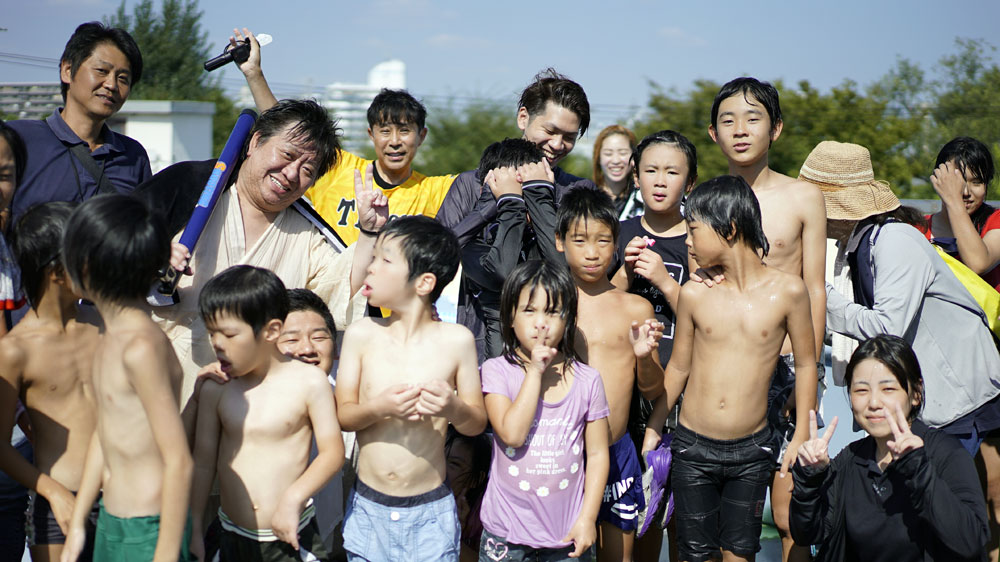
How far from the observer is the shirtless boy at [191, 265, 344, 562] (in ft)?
9.49

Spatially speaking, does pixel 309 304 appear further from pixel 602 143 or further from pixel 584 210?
pixel 602 143

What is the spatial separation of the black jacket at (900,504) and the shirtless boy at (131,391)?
2.11m

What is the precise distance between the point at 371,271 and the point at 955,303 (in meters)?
2.71

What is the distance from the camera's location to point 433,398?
9.12ft

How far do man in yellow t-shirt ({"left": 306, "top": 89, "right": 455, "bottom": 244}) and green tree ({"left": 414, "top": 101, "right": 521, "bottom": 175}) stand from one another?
93.2 feet

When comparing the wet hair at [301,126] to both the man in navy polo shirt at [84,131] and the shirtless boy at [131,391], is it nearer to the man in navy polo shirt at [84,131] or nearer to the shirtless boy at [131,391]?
the man in navy polo shirt at [84,131]

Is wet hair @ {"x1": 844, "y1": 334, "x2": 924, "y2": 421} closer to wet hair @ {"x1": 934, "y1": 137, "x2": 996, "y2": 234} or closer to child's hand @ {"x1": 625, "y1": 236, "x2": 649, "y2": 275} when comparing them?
child's hand @ {"x1": 625, "y1": 236, "x2": 649, "y2": 275}

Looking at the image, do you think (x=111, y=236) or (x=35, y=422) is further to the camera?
(x=35, y=422)

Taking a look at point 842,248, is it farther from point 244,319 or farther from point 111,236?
point 111,236

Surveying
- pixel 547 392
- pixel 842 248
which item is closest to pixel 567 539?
pixel 547 392

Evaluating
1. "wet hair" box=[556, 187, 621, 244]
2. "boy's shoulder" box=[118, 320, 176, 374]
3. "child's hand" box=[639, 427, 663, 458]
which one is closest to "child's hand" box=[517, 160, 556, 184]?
"wet hair" box=[556, 187, 621, 244]

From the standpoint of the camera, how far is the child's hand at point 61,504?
272 centimetres

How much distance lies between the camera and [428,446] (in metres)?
3.08

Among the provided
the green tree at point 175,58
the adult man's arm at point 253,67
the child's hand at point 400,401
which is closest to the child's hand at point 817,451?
the child's hand at point 400,401
